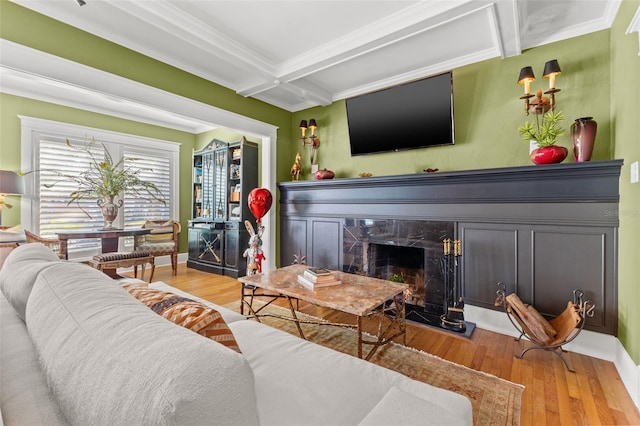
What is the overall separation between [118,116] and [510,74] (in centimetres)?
535

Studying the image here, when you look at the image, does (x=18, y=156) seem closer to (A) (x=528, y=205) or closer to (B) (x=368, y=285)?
(B) (x=368, y=285)

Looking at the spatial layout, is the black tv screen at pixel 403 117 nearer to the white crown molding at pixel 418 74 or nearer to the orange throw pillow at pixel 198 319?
the white crown molding at pixel 418 74

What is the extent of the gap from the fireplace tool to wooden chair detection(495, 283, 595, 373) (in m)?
0.44

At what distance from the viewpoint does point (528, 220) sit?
240cm

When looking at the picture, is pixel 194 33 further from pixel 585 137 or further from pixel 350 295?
pixel 585 137

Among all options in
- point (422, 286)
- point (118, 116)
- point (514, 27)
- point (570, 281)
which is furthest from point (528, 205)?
point (118, 116)

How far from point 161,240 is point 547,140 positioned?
16.3 ft

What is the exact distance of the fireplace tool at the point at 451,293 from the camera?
2.59 metres

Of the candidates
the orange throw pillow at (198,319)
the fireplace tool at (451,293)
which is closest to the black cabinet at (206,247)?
the fireplace tool at (451,293)

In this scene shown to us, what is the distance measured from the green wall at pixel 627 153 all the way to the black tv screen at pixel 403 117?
1142 millimetres

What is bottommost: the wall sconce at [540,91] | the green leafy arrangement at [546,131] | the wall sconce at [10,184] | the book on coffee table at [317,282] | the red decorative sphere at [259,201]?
the book on coffee table at [317,282]

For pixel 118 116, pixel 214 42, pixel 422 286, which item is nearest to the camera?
pixel 214 42

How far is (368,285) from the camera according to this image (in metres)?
2.18

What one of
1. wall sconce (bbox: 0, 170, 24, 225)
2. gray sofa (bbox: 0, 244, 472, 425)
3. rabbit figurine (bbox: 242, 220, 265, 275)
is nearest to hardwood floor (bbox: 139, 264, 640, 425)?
rabbit figurine (bbox: 242, 220, 265, 275)
